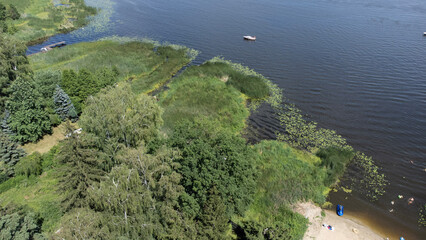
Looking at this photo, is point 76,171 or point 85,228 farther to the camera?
point 76,171

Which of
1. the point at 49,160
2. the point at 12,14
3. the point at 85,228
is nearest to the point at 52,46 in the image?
the point at 12,14

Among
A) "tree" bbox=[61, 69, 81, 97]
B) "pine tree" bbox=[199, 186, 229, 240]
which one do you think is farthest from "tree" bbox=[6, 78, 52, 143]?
"pine tree" bbox=[199, 186, 229, 240]

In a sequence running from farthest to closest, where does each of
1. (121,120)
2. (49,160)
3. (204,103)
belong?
(204,103), (49,160), (121,120)

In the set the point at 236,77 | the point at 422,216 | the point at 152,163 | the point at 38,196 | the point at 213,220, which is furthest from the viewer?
the point at 236,77

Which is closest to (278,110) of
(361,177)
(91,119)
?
(361,177)

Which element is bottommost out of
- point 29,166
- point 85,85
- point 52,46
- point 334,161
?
point 29,166

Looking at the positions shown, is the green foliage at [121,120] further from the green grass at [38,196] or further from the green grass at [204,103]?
the green grass at [204,103]

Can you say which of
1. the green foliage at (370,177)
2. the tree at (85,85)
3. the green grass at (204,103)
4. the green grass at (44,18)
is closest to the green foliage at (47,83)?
the tree at (85,85)

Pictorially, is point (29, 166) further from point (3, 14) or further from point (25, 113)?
point (3, 14)
